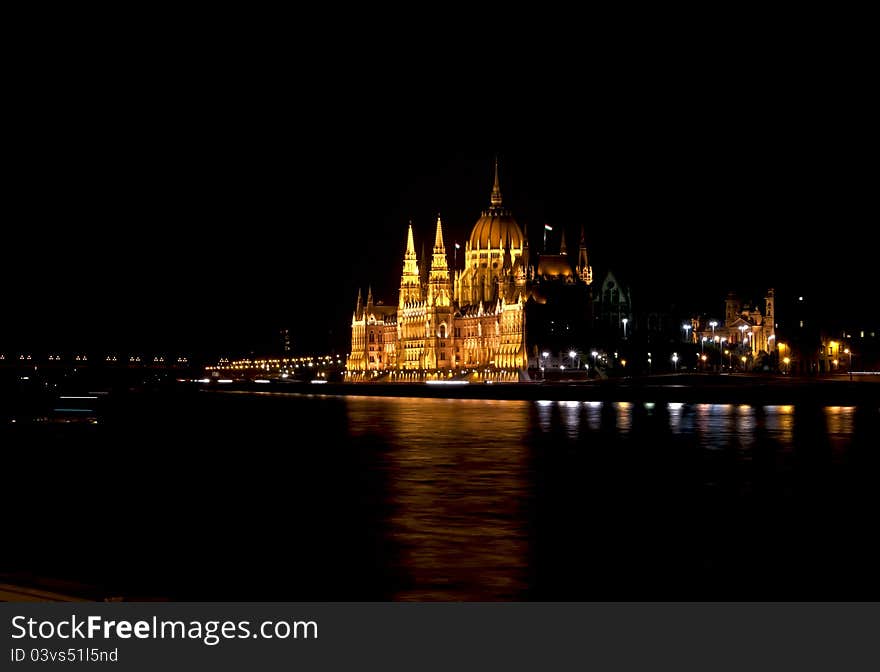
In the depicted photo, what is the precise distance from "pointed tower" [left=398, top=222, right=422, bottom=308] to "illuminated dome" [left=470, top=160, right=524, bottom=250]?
10890mm

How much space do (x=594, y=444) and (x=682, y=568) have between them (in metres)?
25.1

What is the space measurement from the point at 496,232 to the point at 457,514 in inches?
5753

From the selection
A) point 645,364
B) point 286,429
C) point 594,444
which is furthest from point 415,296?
point 594,444

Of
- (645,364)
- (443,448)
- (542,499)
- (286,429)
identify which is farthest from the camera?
(645,364)

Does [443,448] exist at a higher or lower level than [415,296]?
lower

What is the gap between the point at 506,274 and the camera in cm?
15975

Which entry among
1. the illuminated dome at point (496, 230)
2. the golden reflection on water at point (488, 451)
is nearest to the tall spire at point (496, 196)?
the illuminated dome at point (496, 230)

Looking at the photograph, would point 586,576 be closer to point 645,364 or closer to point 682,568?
point 682,568

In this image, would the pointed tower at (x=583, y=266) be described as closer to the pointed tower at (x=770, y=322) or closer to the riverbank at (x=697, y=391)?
the pointed tower at (x=770, y=322)

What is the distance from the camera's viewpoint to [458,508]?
85.1ft

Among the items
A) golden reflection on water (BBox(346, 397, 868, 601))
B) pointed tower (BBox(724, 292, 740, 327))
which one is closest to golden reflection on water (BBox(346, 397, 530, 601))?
golden reflection on water (BBox(346, 397, 868, 601))

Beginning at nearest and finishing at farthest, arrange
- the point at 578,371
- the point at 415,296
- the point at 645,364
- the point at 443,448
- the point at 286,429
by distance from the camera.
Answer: the point at 443,448
the point at 286,429
the point at 578,371
the point at 645,364
the point at 415,296

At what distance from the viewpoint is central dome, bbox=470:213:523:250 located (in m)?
169

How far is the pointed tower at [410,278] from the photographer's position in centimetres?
17662
